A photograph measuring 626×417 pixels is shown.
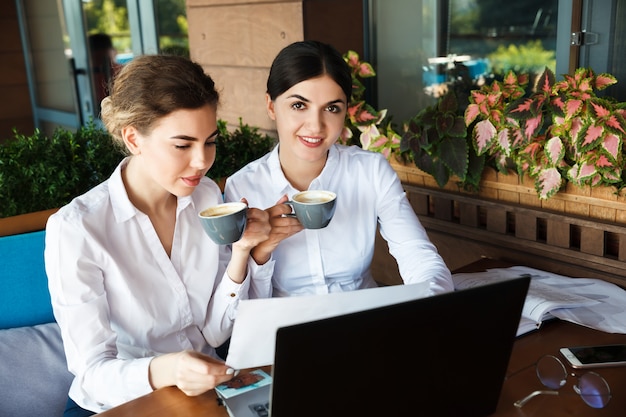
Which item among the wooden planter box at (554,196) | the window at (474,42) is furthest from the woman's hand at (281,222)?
the window at (474,42)

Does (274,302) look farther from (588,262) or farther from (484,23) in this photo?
(484,23)

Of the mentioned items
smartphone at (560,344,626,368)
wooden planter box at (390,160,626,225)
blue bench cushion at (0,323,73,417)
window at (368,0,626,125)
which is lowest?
blue bench cushion at (0,323,73,417)

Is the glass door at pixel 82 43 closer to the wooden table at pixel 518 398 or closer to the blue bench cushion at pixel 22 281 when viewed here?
the blue bench cushion at pixel 22 281

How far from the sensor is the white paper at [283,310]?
3.64ft

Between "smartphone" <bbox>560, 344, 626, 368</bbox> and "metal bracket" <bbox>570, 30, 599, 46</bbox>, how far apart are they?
1286 mm

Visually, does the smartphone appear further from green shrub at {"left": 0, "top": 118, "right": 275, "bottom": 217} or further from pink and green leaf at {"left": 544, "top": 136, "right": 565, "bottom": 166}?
green shrub at {"left": 0, "top": 118, "right": 275, "bottom": 217}

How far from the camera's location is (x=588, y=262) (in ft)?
6.29

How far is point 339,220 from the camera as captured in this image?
1.88m

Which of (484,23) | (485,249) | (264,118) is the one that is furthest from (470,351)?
(264,118)

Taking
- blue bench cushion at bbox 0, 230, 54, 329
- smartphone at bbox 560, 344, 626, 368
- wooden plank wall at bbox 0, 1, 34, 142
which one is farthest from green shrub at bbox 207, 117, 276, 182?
wooden plank wall at bbox 0, 1, 34, 142

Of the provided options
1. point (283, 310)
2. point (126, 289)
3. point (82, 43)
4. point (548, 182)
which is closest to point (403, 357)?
point (283, 310)

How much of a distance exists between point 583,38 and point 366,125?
84cm

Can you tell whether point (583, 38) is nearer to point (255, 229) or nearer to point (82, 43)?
point (255, 229)

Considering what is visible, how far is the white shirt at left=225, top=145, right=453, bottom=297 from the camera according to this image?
6.02ft
